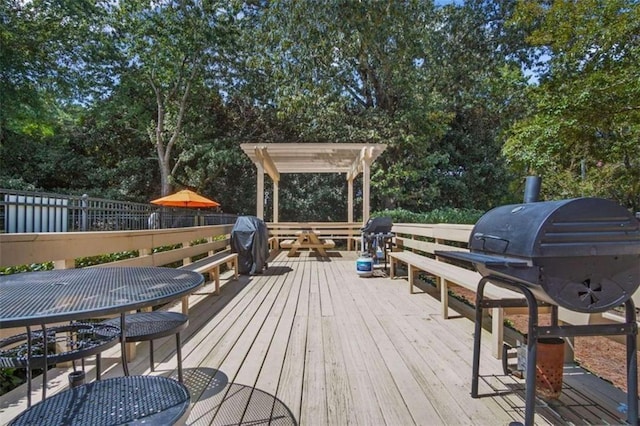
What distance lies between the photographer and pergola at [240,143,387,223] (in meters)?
8.20

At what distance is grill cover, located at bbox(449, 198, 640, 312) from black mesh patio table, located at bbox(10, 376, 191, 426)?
52.0 inches

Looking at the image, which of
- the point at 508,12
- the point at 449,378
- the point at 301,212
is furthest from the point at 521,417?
the point at 508,12

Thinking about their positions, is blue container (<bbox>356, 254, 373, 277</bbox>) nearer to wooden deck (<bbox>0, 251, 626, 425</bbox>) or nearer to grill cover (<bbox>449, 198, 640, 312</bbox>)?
wooden deck (<bbox>0, 251, 626, 425</bbox>)

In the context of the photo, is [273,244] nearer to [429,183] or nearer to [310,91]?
[310,91]

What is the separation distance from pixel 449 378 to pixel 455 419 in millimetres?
467

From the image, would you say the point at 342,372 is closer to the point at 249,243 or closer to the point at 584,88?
the point at 249,243

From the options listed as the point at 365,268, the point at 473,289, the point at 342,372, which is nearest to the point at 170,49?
the point at 365,268

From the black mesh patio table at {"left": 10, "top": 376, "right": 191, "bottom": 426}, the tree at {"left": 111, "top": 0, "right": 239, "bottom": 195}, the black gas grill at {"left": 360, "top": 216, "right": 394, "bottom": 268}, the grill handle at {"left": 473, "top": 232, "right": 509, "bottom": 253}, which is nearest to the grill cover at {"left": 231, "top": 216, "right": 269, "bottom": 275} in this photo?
the black gas grill at {"left": 360, "top": 216, "right": 394, "bottom": 268}

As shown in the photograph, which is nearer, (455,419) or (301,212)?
(455,419)

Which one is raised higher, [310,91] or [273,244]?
[310,91]

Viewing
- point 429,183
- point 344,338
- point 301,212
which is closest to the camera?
point 344,338

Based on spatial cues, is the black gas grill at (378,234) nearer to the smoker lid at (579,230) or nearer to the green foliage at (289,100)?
the green foliage at (289,100)

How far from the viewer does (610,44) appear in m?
6.90

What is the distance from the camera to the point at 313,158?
945 cm
